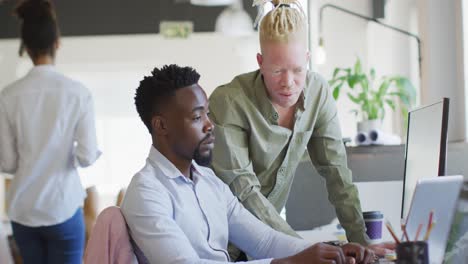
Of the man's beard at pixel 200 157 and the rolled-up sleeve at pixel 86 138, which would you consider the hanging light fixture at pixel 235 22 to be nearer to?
the rolled-up sleeve at pixel 86 138

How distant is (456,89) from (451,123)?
0.20 metres

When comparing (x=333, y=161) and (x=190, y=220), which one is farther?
(x=333, y=161)

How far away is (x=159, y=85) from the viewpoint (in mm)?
1979

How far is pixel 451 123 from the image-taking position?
396 centimetres

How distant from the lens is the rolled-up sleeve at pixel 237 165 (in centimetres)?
223

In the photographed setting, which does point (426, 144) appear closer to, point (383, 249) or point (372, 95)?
point (383, 249)

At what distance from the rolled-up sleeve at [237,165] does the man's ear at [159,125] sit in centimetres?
31

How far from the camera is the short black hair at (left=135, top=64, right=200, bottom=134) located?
1.97 metres

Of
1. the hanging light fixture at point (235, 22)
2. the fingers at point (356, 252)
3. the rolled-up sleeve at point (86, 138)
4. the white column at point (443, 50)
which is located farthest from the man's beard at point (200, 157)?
the hanging light fixture at point (235, 22)

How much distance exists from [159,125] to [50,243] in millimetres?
1593

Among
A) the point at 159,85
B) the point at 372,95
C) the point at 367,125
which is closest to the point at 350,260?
the point at 159,85

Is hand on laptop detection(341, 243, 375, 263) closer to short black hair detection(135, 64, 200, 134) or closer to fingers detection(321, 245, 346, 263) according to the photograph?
fingers detection(321, 245, 346, 263)

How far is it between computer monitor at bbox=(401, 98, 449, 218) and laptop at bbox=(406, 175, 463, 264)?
0.67 feet

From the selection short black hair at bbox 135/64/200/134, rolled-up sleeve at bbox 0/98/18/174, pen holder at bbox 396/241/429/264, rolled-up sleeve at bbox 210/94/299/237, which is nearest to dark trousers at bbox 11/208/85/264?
rolled-up sleeve at bbox 0/98/18/174
